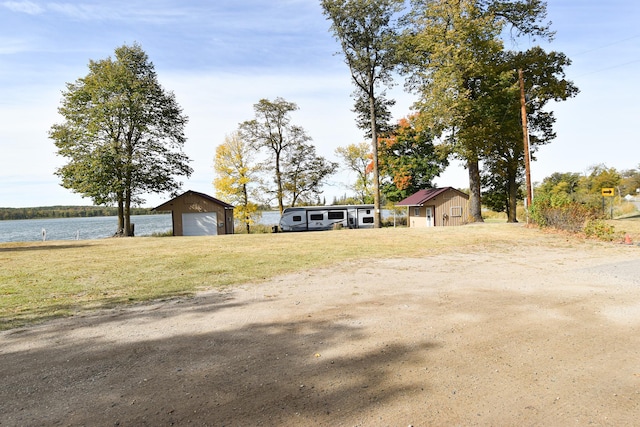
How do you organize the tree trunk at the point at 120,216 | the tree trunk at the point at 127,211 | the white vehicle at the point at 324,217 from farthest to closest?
1. the white vehicle at the point at 324,217
2. the tree trunk at the point at 120,216
3. the tree trunk at the point at 127,211

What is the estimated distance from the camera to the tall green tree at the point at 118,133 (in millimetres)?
27453

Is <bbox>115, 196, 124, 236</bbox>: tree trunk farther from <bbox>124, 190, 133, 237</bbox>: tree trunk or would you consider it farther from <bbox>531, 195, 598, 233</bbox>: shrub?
<bbox>531, 195, 598, 233</bbox>: shrub

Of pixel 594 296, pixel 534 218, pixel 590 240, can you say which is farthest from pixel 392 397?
pixel 534 218

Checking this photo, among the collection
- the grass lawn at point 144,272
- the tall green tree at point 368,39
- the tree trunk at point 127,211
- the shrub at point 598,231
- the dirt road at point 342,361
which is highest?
the tall green tree at point 368,39

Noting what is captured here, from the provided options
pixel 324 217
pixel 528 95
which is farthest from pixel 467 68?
pixel 324 217

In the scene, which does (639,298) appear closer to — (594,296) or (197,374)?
(594,296)

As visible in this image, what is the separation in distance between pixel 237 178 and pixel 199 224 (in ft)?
28.7

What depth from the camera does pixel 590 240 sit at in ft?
46.6

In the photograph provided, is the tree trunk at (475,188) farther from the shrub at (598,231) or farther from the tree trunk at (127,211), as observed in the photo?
the tree trunk at (127,211)

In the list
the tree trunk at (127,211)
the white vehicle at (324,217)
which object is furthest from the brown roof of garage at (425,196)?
the tree trunk at (127,211)

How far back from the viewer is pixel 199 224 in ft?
105

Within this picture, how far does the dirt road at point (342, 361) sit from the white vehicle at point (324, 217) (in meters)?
29.0

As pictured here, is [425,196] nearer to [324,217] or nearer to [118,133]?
[324,217]

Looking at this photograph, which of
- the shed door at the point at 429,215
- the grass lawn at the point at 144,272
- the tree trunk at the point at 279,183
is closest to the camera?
the grass lawn at the point at 144,272
